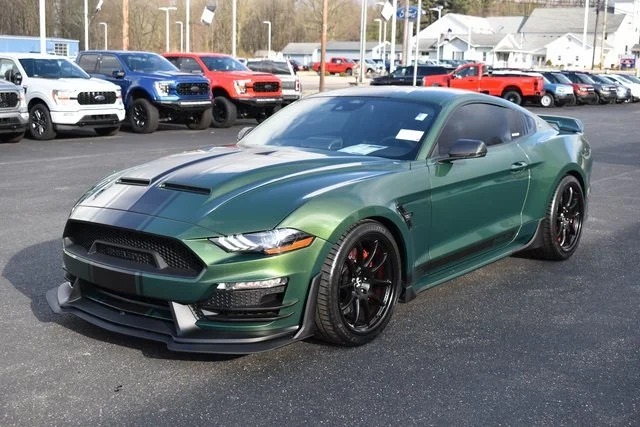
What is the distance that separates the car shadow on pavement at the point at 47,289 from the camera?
415 cm

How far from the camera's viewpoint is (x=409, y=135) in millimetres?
5031

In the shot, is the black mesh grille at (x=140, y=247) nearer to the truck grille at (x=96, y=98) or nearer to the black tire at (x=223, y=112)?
the truck grille at (x=96, y=98)

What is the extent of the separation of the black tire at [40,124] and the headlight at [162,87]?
2.76m

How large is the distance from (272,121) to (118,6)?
91975 mm

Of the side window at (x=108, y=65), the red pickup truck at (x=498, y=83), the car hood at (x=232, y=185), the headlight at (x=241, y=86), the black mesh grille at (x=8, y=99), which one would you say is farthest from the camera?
the red pickup truck at (x=498, y=83)

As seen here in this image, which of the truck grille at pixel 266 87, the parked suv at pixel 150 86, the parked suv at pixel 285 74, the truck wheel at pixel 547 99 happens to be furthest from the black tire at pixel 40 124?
the truck wheel at pixel 547 99

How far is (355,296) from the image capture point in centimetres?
426

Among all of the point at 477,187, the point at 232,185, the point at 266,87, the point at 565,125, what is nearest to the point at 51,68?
the point at 266,87

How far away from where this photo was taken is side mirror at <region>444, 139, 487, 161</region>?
16.0 ft

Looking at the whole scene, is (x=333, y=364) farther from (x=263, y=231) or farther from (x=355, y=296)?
(x=263, y=231)

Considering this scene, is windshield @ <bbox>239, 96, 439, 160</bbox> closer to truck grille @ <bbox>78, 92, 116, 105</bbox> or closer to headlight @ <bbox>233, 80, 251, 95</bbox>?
truck grille @ <bbox>78, 92, 116, 105</bbox>

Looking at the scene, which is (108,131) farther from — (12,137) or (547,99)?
(547,99)

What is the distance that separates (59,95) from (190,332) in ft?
42.6

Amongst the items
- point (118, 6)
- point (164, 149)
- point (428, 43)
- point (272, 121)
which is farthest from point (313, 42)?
point (272, 121)
